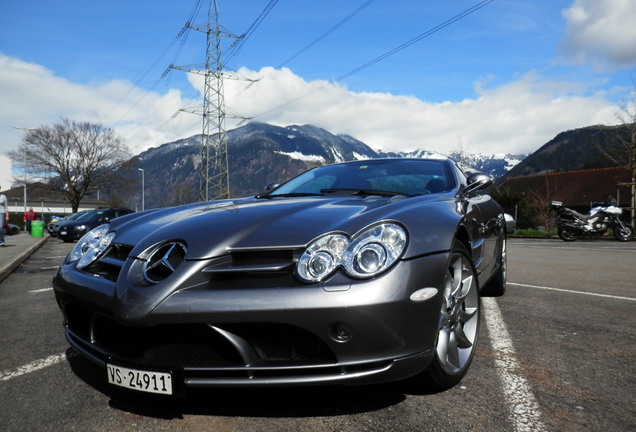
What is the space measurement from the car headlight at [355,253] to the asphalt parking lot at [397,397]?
625 millimetres

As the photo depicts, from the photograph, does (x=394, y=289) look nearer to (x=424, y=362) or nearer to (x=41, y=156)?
(x=424, y=362)

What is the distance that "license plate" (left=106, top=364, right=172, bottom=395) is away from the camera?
6.16ft

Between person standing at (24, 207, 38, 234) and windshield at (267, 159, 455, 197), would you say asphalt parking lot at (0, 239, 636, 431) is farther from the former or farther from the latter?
person standing at (24, 207, 38, 234)

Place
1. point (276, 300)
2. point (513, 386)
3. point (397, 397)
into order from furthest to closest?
point (513, 386)
point (397, 397)
point (276, 300)

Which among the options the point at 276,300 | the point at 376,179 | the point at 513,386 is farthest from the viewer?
the point at 376,179

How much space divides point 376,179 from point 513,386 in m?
1.64

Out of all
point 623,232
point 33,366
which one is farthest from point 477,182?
point 623,232

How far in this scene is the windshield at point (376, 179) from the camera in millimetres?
3312

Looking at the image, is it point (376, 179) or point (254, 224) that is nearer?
point (254, 224)

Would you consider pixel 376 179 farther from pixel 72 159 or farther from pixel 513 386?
pixel 72 159

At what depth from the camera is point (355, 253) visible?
201 centimetres

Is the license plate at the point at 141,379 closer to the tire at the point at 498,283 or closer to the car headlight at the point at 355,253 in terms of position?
the car headlight at the point at 355,253

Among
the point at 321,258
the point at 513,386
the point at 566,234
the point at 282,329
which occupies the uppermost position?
the point at 321,258

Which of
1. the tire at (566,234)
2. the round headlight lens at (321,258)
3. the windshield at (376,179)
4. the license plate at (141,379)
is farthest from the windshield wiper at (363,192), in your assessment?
the tire at (566,234)
